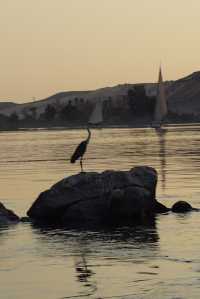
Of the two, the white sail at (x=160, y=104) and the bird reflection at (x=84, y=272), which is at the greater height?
the white sail at (x=160, y=104)

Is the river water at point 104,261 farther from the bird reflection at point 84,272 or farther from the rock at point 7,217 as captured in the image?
the rock at point 7,217

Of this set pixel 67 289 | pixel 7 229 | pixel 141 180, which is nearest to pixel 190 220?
pixel 141 180

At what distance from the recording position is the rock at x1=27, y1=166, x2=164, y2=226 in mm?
27406

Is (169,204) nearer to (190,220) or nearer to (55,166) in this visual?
(190,220)

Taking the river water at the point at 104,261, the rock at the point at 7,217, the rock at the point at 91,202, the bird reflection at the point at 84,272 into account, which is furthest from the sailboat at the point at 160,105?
the bird reflection at the point at 84,272

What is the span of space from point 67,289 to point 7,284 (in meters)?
1.30

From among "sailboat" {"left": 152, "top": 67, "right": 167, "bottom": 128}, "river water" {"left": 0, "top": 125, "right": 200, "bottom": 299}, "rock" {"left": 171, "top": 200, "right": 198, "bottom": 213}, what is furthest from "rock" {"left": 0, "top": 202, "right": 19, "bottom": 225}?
"sailboat" {"left": 152, "top": 67, "right": 167, "bottom": 128}

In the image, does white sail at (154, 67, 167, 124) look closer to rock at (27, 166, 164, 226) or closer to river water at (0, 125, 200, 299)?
river water at (0, 125, 200, 299)

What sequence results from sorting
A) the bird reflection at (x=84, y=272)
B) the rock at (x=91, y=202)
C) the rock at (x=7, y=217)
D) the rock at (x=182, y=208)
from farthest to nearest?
the rock at (x=182, y=208), the rock at (x=91, y=202), the rock at (x=7, y=217), the bird reflection at (x=84, y=272)

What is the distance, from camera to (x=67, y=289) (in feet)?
55.3

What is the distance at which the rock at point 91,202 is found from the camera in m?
27.4

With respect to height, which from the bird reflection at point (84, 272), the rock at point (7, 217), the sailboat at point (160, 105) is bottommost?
the bird reflection at point (84, 272)

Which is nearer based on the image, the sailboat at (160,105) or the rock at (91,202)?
the rock at (91,202)

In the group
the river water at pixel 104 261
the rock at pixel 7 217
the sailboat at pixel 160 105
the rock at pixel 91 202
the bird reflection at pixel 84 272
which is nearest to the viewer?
the river water at pixel 104 261
